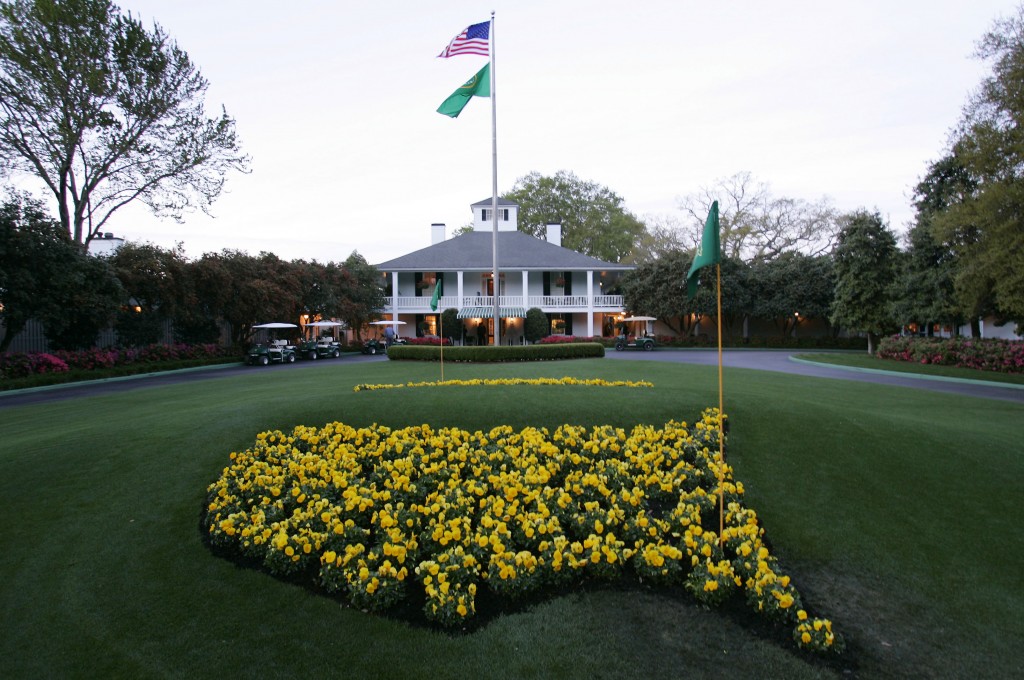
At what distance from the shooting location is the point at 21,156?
76.4 ft

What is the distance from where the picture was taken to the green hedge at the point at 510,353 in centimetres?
1947

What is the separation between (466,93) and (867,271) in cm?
2179

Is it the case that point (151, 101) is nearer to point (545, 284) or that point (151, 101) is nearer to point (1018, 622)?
point (545, 284)

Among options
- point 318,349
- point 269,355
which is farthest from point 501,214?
point 269,355

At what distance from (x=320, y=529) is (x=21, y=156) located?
94.4ft

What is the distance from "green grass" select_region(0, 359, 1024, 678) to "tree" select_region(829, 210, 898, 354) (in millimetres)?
21513

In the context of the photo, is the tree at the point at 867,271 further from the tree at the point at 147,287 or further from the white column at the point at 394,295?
the tree at the point at 147,287

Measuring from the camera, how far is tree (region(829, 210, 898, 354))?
26250 mm

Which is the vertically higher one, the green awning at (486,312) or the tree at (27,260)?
the tree at (27,260)

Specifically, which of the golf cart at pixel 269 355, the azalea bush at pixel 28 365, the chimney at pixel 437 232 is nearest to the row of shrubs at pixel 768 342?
the chimney at pixel 437 232

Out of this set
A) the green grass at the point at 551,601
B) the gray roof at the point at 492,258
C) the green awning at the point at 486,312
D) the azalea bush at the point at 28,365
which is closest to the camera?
the green grass at the point at 551,601

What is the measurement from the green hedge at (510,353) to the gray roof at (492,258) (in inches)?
725

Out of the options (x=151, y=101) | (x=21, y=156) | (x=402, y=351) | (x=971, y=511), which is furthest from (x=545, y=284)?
(x=971, y=511)

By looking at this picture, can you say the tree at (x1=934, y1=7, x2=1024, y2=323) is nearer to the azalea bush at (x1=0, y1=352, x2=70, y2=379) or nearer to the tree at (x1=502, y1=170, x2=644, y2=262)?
the azalea bush at (x1=0, y1=352, x2=70, y2=379)
